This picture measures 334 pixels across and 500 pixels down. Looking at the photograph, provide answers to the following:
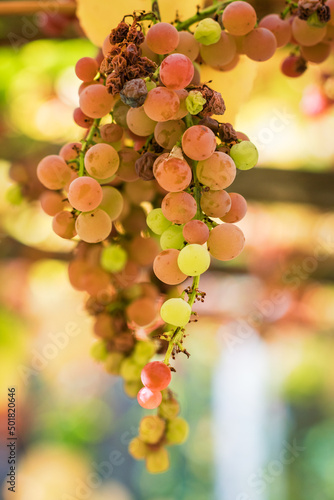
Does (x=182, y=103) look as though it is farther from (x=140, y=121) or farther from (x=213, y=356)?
(x=213, y=356)

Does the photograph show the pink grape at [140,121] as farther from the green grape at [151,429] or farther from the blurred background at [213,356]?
the blurred background at [213,356]

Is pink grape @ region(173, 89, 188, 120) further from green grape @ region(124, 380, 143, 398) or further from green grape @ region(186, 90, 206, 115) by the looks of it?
green grape @ region(124, 380, 143, 398)

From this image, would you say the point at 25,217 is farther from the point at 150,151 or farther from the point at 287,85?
the point at 287,85

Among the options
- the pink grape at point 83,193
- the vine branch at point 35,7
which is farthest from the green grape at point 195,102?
the vine branch at point 35,7

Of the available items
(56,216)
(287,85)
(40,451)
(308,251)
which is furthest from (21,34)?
(40,451)

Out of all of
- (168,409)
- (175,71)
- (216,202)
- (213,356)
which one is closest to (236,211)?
(216,202)

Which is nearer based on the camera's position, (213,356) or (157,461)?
(157,461)
